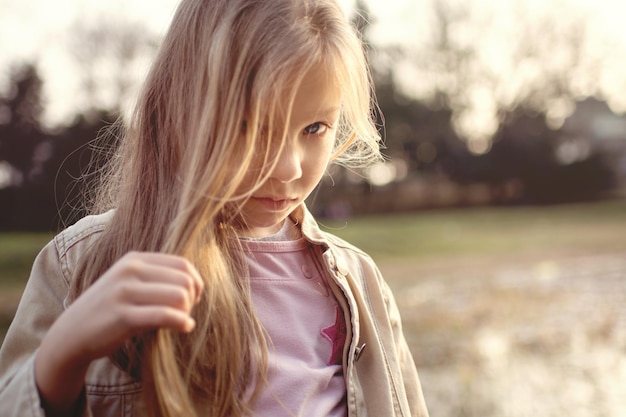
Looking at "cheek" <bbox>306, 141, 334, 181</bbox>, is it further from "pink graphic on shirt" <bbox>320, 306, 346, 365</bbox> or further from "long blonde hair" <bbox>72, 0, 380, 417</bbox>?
"pink graphic on shirt" <bbox>320, 306, 346, 365</bbox>

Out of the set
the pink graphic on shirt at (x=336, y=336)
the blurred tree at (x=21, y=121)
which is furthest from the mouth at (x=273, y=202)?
the blurred tree at (x=21, y=121)

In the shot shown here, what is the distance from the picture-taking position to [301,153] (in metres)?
1.46

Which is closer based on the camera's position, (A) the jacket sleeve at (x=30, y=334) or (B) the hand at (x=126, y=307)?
(B) the hand at (x=126, y=307)

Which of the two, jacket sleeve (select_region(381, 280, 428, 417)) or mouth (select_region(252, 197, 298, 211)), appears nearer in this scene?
mouth (select_region(252, 197, 298, 211))

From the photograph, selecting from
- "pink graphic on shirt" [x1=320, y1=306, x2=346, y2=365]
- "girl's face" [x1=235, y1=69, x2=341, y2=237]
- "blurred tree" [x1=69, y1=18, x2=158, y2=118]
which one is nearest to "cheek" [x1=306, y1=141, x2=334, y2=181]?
"girl's face" [x1=235, y1=69, x2=341, y2=237]

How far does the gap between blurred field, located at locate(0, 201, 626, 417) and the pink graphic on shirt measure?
1.66ft

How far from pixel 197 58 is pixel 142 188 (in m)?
0.28

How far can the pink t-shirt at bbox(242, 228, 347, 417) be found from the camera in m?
1.48

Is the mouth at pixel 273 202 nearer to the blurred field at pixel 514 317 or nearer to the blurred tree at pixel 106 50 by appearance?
the blurred field at pixel 514 317

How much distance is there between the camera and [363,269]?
1.80 m

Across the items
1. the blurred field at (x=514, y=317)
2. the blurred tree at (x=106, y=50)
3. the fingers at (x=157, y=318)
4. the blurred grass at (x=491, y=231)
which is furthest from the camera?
the blurred tree at (x=106, y=50)

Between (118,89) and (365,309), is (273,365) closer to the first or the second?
(365,309)

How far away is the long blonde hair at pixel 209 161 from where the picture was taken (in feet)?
4.29

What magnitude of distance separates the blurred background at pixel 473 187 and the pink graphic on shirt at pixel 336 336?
0.64m
